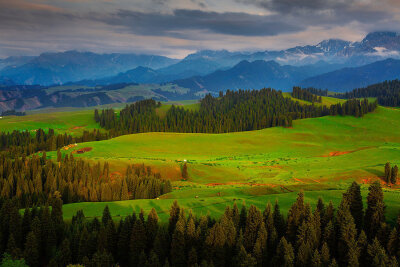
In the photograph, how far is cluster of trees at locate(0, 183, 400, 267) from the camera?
3534 cm

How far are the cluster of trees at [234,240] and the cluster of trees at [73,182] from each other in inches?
1098

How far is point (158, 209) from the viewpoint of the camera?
55.0 meters

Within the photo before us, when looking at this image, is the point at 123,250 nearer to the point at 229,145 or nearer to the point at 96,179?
the point at 96,179

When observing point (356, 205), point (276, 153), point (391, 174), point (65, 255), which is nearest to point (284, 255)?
point (356, 205)

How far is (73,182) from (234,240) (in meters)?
61.4

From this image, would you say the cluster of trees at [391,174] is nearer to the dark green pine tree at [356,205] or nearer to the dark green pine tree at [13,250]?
the dark green pine tree at [356,205]

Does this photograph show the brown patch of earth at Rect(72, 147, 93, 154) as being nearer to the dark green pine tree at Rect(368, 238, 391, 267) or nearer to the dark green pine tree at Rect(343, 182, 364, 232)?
the dark green pine tree at Rect(343, 182, 364, 232)

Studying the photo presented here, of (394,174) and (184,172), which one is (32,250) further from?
(394,174)

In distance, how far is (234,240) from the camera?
129 ft

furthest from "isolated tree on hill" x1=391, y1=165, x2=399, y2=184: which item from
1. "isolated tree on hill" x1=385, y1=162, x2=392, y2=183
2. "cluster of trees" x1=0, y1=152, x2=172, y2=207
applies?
"cluster of trees" x1=0, y1=152, x2=172, y2=207

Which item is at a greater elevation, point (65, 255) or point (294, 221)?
point (294, 221)

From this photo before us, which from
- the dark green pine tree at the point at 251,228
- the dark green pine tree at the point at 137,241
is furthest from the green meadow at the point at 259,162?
the dark green pine tree at the point at 251,228

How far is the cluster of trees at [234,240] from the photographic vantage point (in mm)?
35344

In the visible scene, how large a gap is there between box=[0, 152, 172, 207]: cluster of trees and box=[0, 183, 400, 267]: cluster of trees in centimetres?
2790
